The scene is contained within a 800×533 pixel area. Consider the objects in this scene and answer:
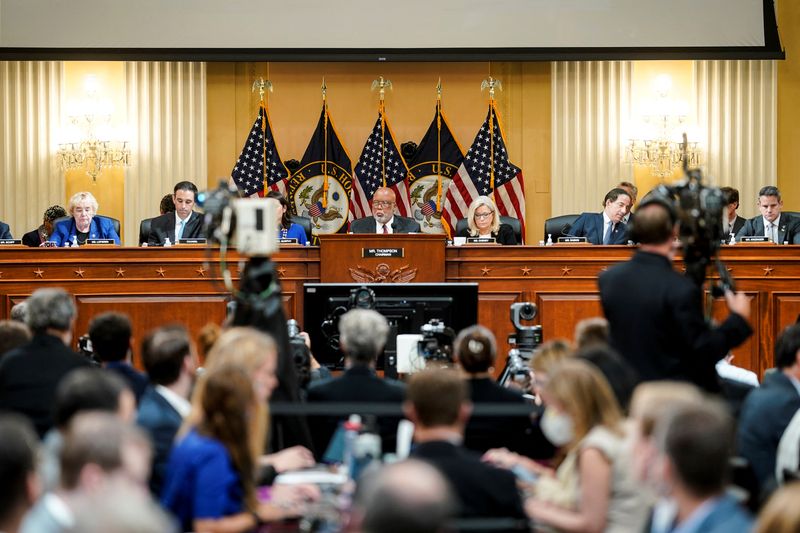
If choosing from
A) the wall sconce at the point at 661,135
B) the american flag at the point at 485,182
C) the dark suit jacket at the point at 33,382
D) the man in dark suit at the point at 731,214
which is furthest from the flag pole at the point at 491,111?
the dark suit jacket at the point at 33,382

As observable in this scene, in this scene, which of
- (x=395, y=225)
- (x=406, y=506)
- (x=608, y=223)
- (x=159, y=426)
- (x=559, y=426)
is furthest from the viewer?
(x=395, y=225)

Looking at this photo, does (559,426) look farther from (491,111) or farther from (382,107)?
(382,107)

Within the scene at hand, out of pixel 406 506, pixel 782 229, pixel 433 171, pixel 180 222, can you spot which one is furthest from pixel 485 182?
pixel 406 506

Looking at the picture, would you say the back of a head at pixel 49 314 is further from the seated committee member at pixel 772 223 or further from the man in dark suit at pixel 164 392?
the seated committee member at pixel 772 223

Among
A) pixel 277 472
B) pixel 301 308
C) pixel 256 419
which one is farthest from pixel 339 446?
pixel 301 308

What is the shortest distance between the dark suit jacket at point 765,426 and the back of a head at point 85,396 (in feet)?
9.58

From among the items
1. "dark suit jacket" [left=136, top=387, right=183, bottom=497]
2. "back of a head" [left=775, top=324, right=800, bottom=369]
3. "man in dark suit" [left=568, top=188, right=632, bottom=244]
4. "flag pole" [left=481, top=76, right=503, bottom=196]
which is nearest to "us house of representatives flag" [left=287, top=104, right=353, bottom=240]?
"flag pole" [left=481, top=76, right=503, bottom=196]

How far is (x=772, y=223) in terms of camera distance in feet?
37.6

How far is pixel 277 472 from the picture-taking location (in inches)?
197

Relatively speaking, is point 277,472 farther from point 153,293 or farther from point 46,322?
point 153,293

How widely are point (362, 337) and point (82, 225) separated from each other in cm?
577

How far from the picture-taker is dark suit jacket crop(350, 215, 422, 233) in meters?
11.1

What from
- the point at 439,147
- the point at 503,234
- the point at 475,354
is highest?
the point at 439,147

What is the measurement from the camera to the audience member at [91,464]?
3.16 m
